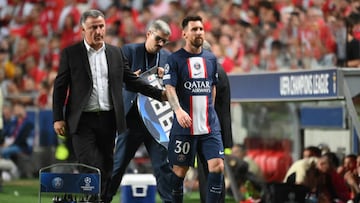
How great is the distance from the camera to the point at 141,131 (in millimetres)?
12352

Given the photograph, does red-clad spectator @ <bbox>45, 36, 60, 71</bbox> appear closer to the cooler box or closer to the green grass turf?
the green grass turf

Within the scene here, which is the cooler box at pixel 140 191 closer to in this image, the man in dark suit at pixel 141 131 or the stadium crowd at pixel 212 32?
the man in dark suit at pixel 141 131

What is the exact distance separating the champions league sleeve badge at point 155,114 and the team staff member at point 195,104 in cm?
116

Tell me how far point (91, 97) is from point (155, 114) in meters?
1.70

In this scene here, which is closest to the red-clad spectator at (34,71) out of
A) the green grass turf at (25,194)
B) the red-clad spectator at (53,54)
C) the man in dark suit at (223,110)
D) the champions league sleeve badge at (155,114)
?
the red-clad spectator at (53,54)

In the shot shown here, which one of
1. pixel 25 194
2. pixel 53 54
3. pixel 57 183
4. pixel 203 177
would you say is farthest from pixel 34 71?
pixel 57 183

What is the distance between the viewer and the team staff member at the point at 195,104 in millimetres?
10859

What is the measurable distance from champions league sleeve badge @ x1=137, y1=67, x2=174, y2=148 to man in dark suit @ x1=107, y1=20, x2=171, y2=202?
0.24 ft

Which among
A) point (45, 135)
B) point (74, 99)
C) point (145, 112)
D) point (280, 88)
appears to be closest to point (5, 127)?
point (45, 135)

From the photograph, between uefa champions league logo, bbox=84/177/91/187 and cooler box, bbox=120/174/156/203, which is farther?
cooler box, bbox=120/174/156/203

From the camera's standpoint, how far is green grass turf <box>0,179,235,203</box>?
15759 mm

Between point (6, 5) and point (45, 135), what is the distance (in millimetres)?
5822

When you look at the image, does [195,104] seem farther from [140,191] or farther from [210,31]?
[210,31]

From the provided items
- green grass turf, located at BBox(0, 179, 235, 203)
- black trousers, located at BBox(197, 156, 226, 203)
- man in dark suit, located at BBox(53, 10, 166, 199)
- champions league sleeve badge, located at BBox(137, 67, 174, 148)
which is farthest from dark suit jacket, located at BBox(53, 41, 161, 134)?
green grass turf, located at BBox(0, 179, 235, 203)
